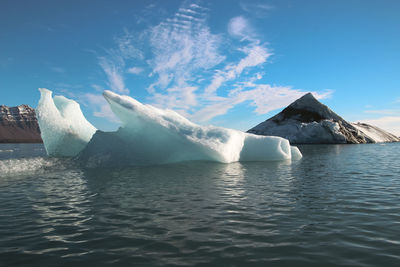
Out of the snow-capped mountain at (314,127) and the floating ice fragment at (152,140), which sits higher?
the snow-capped mountain at (314,127)

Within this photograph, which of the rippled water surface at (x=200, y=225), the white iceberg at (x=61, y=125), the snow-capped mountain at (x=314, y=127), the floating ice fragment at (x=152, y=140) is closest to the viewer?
the rippled water surface at (x=200, y=225)

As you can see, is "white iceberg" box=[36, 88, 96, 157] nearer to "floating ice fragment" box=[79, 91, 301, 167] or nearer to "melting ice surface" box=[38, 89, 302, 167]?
"melting ice surface" box=[38, 89, 302, 167]

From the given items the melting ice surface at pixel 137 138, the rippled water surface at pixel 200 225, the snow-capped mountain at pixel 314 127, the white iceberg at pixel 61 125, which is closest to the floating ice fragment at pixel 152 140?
the melting ice surface at pixel 137 138

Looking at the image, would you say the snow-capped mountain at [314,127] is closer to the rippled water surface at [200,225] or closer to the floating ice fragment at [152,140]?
the floating ice fragment at [152,140]

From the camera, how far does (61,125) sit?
16.9 metres

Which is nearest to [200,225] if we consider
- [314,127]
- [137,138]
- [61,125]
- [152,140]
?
[152,140]

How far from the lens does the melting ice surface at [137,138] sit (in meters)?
15.1

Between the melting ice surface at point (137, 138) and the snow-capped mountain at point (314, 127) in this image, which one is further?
the snow-capped mountain at point (314, 127)

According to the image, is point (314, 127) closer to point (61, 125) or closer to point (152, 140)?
point (152, 140)

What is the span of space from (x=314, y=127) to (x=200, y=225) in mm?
58414

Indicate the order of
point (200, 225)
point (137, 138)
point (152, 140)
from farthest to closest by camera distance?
1. point (137, 138)
2. point (152, 140)
3. point (200, 225)

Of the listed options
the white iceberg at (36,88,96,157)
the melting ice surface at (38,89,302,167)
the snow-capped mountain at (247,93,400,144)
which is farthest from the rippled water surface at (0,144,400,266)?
the snow-capped mountain at (247,93,400,144)

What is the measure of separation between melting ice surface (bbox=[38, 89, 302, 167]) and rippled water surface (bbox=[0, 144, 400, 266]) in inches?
241

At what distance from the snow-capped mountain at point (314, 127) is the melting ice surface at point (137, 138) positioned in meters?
45.0
